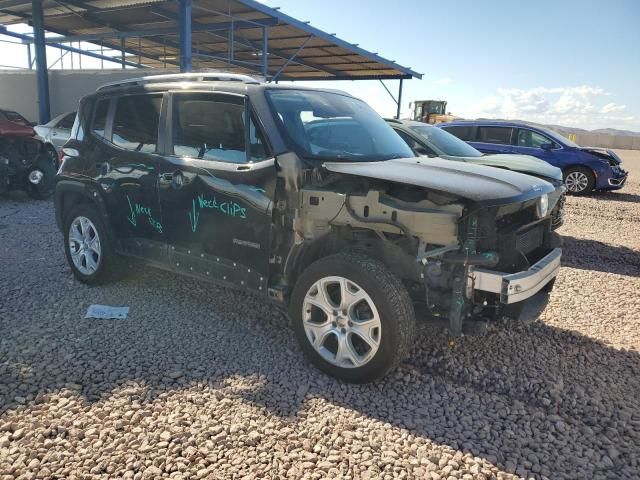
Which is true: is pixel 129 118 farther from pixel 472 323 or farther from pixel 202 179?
pixel 472 323

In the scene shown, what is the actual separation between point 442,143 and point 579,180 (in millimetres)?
7026

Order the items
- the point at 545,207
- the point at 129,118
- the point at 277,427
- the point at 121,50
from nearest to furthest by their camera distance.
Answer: the point at 277,427 → the point at 545,207 → the point at 129,118 → the point at 121,50

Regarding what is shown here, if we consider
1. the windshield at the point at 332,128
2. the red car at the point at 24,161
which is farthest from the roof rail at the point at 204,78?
the red car at the point at 24,161

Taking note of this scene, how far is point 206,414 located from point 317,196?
151 centimetres

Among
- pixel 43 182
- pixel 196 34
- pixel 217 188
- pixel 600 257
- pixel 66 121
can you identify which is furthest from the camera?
pixel 196 34

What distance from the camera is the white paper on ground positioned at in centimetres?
425

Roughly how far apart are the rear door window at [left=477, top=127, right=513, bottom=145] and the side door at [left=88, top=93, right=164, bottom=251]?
907 cm

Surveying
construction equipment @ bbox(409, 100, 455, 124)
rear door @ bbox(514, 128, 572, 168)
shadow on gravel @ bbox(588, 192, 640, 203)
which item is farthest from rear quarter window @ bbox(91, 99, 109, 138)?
construction equipment @ bbox(409, 100, 455, 124)

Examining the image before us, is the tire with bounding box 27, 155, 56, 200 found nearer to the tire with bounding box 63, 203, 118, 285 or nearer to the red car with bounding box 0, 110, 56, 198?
the red car with bounding box 0, 110, 56, 198

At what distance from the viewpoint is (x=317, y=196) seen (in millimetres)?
3342

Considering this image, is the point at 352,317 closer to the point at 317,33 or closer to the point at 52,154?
the point at 52,154

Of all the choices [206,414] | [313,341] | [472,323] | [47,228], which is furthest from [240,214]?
[47,228]

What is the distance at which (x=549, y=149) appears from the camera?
11906mm

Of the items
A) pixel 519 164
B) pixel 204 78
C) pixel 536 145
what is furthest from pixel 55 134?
pixel 536 145
